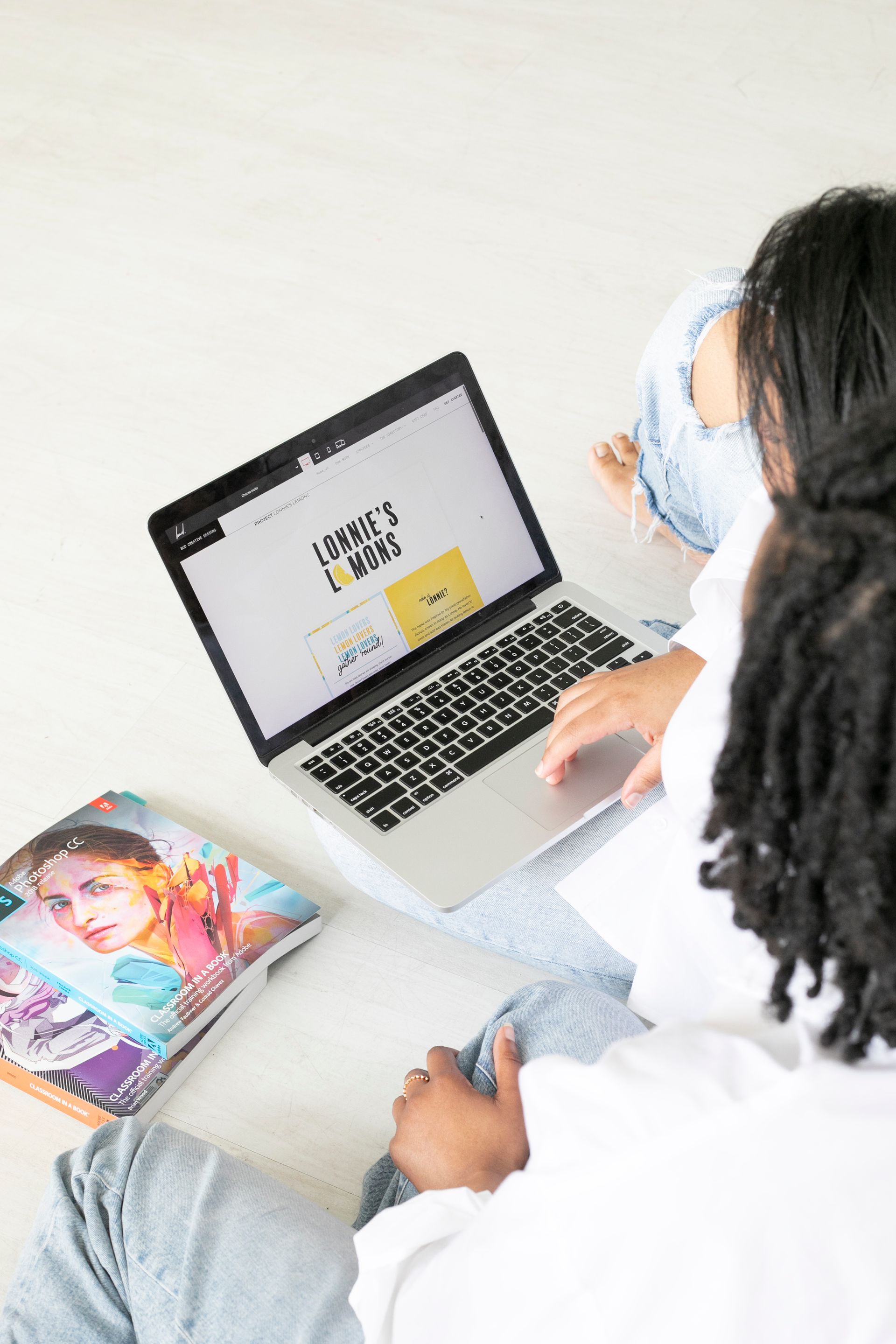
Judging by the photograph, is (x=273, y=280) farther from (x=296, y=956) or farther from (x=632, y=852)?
(x=632, y=852)

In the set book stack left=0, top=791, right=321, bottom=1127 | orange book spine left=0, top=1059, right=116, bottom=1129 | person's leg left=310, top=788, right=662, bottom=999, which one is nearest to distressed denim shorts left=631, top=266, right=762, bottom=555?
person's leg left=310, top=788, right=662, bottom=999

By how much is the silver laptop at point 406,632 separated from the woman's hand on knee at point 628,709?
5 centimetres

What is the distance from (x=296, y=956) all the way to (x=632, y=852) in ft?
1.22

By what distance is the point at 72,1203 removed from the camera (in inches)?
31.1

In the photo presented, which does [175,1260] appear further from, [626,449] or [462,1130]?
[626,449]

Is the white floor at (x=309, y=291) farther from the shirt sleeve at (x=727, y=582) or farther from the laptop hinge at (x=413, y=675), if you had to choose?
the shirt sleeve at (x=727, y=582)

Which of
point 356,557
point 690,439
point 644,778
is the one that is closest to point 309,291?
point 690,439

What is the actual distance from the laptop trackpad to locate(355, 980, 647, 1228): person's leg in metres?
0.14

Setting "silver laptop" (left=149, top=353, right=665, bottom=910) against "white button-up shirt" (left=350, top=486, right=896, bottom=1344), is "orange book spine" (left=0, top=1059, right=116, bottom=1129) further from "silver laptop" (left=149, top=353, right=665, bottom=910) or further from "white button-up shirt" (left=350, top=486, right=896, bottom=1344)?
"white button-up shirt" (left=350, top=486, right=896, bottom=1344)

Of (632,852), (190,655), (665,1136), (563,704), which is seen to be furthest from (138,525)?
(665,1136)

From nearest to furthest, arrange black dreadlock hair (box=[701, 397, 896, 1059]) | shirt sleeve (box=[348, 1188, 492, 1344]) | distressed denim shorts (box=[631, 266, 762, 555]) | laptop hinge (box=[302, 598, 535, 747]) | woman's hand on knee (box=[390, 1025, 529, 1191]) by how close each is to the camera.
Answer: black dreadlock hair (box=[701, 397, 896, 1059]) < shirt sleeve (box=[348, 1188, 492, 1344]) < woman's hand on knee (box=[390, 1025, 529, 1191]) < laptop hinge (box=[302, 598, 535, 747]) < distressed denim shorts (box=[631, 266, 762, 555])

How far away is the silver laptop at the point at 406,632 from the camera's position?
97 centimetres

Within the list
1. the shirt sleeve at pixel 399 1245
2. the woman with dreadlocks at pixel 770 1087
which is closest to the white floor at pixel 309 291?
the shirt sleeve at pixel 399 1245

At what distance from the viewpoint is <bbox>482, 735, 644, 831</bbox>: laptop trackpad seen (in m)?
0.99
